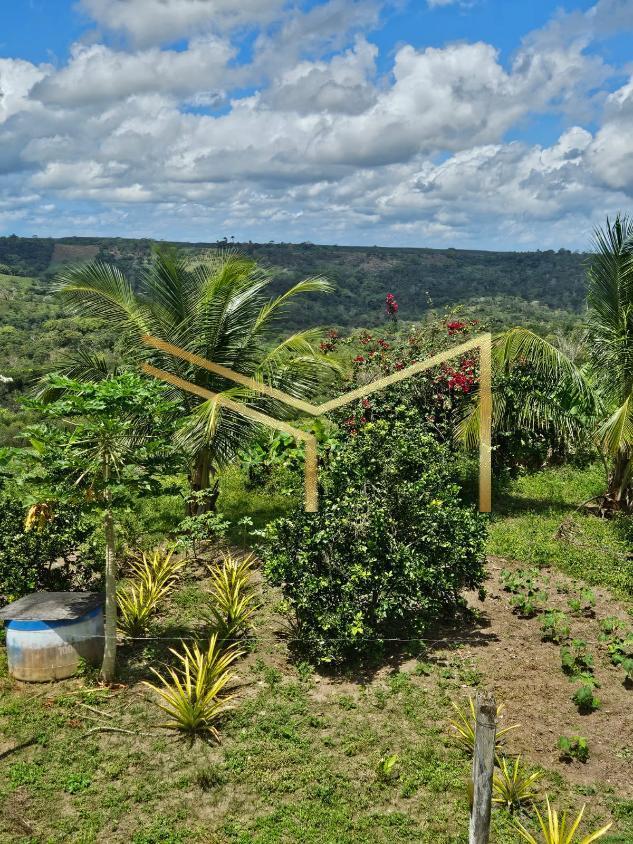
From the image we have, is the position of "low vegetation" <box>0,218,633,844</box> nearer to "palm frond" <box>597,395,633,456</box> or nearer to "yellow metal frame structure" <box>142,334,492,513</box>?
"palm frond" <box>597,395,633,456</box>

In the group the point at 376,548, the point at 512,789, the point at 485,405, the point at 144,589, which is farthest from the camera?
the point at 485,405

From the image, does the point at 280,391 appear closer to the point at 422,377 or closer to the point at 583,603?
the point at 422,377

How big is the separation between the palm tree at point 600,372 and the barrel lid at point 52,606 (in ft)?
20.3

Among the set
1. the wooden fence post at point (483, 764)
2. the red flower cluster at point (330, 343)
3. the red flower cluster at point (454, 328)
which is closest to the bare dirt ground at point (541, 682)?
the wooden fence post at point (483, 764)

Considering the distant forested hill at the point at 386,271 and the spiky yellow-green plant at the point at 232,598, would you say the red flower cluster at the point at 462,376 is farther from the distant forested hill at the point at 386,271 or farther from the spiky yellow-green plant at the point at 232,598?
the distant forested hill at the point at 386,271

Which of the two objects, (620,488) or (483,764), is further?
(620,488)

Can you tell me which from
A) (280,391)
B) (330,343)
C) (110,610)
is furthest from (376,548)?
(330,343)

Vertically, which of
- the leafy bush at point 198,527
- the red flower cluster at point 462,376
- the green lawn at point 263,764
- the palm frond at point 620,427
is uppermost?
the red flower cluster at point 462,376

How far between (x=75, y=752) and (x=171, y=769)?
928mm

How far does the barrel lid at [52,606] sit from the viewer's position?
23.3 feet

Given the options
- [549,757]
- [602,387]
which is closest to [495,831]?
[549,757]

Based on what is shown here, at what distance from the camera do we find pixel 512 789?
17.3 feet

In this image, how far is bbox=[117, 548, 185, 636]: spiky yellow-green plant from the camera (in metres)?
7.92

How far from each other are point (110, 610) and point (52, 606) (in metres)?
0.79
